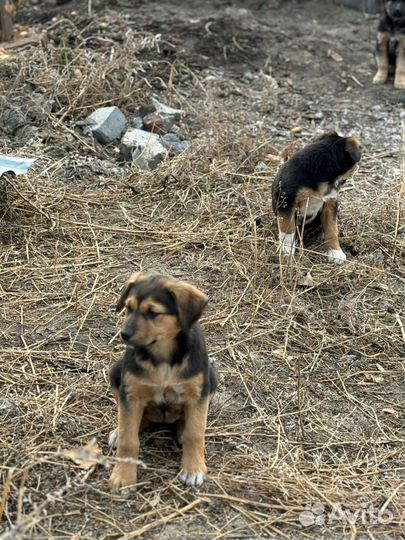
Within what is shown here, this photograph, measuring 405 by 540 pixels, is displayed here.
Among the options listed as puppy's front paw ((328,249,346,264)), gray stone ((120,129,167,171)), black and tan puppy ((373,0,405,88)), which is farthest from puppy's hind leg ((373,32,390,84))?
puppy's front paw ((328,249,346,264))

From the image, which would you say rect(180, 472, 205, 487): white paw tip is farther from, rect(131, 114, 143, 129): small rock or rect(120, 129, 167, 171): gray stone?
rect(131, 114, 143, 129): small rock

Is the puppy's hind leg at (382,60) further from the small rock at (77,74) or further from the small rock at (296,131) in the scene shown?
the small rock at (77,74)

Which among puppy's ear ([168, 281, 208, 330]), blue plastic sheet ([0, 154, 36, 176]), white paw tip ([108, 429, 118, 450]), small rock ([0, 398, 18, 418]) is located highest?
puppy's ear ([168, 281, 208, 330])

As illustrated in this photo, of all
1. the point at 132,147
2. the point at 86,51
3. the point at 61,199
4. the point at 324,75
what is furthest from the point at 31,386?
the point at 324,75

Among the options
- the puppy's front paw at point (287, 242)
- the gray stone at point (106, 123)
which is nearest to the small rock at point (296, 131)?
the gray stone at point (106, 123)

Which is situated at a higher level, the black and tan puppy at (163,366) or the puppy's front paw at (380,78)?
the black and tan puppy at (163,366)

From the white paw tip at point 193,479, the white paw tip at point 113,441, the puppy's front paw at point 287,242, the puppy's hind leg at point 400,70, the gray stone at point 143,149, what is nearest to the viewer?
the white paw tip at point 193,479

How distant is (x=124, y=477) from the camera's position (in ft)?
15.1

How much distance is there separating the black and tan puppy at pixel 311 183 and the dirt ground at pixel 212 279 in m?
0.28

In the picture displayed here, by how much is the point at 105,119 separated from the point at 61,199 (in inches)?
64.0

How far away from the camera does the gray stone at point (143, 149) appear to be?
29.4 feet

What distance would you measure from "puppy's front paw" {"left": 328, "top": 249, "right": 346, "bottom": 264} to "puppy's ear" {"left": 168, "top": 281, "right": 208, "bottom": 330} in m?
3.05

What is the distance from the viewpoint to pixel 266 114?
10805 millimetres

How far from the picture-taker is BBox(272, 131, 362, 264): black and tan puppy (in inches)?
280
